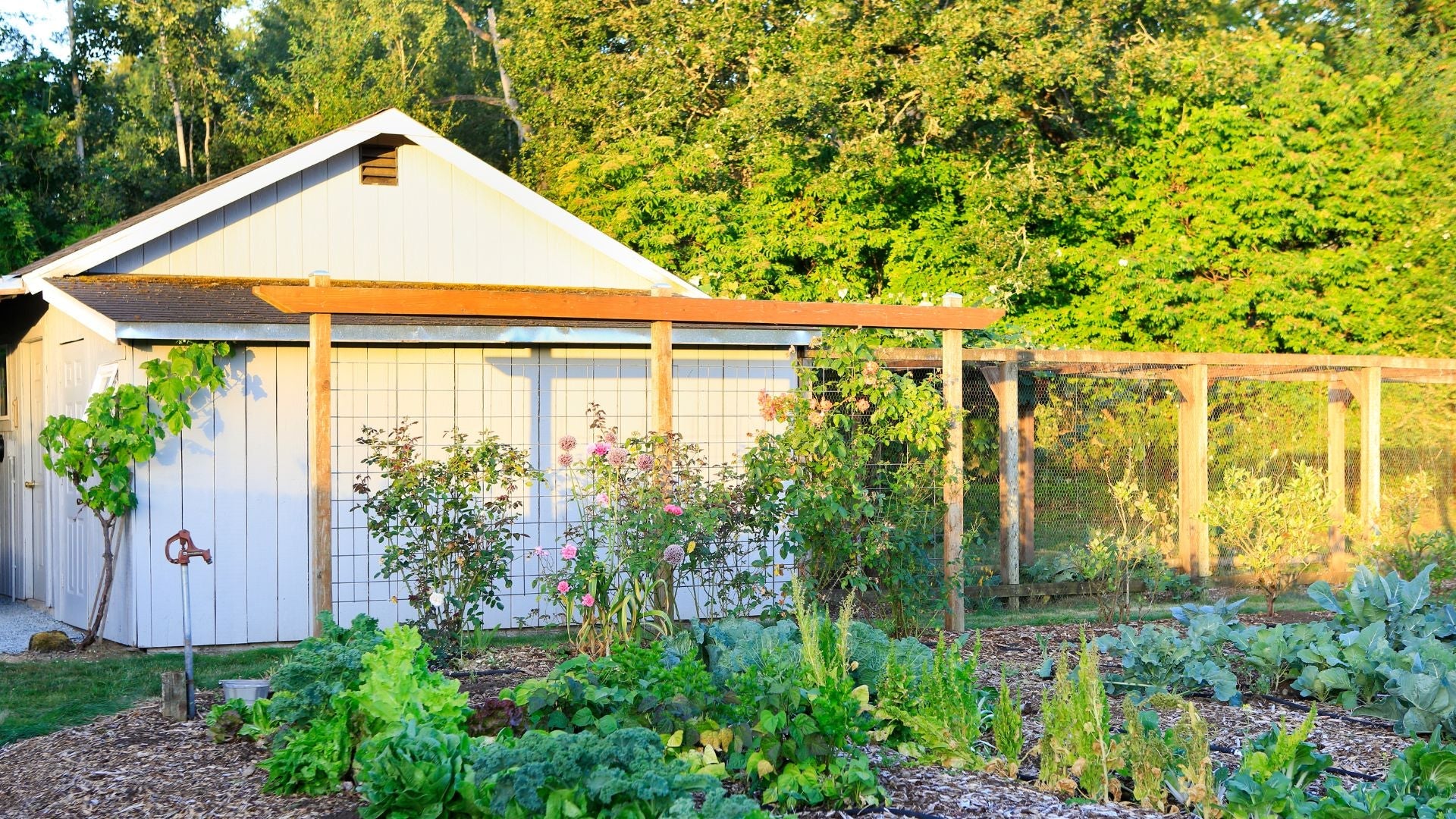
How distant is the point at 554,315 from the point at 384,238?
3.29 metres

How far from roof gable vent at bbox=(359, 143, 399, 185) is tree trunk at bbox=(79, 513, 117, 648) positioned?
10.1 ft

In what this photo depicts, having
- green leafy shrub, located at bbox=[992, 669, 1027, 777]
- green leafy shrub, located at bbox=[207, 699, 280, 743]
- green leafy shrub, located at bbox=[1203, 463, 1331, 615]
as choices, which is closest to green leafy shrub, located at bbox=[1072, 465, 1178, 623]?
green leafy shrub, located at bbox=[1203, 463, 1331, 615]

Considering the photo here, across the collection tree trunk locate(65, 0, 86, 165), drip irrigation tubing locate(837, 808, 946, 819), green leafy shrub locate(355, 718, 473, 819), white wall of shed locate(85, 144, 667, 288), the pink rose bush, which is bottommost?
drip irrigation tubing locate(837, 808, 946, 819)

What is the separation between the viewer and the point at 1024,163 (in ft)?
59.8

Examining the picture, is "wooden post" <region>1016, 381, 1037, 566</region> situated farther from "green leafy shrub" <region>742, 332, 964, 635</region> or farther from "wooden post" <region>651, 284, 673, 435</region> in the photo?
"wooden post" <region>651, 284, 673, 435</region>

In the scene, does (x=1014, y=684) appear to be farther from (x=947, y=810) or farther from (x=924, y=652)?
(x=947, y=810)

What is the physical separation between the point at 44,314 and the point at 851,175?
10207 mm

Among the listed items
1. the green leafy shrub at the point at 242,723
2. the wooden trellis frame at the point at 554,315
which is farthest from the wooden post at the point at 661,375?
the green leafy shrub at the point at 242,723

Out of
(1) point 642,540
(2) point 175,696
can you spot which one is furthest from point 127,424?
(1) point 642,540

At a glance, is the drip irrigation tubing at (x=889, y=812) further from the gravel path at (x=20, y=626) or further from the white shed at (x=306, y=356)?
the gravel path at (x=20, y=626)

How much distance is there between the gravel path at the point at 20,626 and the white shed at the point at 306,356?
163mm

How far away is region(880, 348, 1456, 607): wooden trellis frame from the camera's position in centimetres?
1005

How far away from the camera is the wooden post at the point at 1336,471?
38.6 feet

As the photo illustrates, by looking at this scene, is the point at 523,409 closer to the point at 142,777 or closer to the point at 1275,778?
the point at 142,777
